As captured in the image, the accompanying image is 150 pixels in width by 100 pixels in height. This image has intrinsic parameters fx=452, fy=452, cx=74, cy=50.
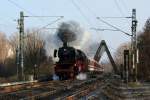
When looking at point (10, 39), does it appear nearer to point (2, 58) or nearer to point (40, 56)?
point (2, 58)

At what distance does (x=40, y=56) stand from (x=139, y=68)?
73.5ft

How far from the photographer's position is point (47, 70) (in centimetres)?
8806

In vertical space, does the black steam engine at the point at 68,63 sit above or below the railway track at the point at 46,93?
above

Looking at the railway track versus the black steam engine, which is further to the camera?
the black steam engine

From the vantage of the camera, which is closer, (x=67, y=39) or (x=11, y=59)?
(x=67, y=39)

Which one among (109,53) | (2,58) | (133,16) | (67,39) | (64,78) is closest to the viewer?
(133,16)

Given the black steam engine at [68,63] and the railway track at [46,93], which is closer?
the railway track at [46,93]

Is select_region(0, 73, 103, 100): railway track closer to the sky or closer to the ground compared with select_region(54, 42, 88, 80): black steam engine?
closer to the ground

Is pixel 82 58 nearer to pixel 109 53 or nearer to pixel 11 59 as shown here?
pixel 11 59

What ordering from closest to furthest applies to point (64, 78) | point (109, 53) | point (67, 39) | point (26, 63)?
point (64, 78), point (67, 39), point (26, 63), point (109, 53)

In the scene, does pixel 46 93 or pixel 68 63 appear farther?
pixel 68 63

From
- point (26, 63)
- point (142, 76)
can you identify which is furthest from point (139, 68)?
point (26, 63)

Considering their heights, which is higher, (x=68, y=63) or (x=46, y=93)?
(x=68, y=63)

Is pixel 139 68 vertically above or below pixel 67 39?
below
